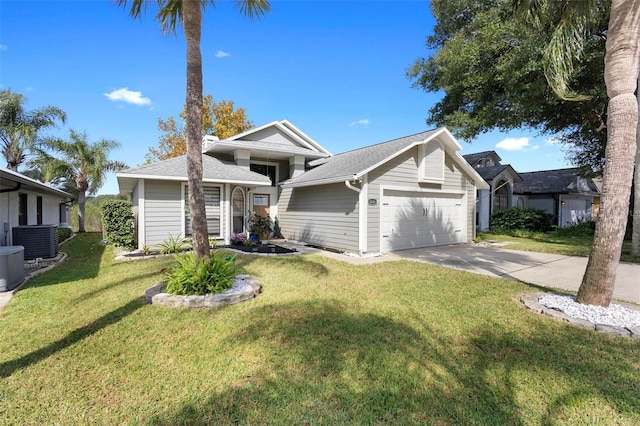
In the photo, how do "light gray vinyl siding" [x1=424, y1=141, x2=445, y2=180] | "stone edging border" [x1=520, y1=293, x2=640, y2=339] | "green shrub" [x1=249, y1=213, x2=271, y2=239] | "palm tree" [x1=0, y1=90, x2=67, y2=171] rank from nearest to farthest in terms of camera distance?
1. "stone edging border" [x1=520, y1=293, x2=640, y2=339]
2. "light gray vinyl siding" [x1=424, y1=141, x2=445, y2=180]
3. "green shrub" [x1=249, y1=213, x2=271, y2=239]
4. "palm tree" [x1=0, y1=90, x2=67, y2=171]

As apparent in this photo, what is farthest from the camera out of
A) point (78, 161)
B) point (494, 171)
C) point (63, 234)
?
point (494, 171)

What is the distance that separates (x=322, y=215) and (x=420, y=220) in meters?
3.78

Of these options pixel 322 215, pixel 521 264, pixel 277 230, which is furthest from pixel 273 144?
pixel 521 264

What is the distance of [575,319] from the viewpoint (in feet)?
14.1

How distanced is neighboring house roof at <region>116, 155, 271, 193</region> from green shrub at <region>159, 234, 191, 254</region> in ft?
7.04

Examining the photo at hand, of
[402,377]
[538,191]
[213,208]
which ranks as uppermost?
[538,191]

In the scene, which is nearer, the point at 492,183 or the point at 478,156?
the point at 492,183

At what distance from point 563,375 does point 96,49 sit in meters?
14.0

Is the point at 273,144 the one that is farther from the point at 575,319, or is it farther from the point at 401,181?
the point at 575,319

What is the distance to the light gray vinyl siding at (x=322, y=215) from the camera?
33.3 ft

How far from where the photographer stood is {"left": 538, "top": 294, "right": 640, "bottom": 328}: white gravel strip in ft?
13.7

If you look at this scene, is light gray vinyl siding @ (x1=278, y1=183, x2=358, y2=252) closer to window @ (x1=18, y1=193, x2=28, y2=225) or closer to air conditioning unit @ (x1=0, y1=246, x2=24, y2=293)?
air conditioning unit @ (x1=0, y1=246, x2=24, y2=293)

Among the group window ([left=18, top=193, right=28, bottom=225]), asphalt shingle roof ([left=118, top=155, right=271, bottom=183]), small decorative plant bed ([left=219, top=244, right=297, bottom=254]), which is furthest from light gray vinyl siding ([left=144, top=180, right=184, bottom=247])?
window ([left=18, top=193, right=28, bottom=225])

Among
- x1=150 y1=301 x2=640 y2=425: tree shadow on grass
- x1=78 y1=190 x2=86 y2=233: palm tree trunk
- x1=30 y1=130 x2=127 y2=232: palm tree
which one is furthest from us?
x1=78 y1=190 x2=86 y2=233: palm tree trunk
